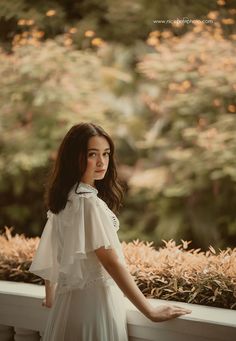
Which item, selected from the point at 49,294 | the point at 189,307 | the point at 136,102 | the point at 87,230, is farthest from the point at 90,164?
the point at 136,102

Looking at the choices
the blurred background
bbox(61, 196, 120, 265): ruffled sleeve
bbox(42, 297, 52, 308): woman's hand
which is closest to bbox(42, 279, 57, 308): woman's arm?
bbox(42, 297, 52, 308): woman's hand

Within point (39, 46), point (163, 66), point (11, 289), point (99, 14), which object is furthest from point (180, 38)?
point (11, 289)

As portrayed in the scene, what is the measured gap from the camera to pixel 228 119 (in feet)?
10.2

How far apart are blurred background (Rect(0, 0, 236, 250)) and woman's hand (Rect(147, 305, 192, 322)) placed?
1.50 m

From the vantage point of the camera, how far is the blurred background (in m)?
3.20

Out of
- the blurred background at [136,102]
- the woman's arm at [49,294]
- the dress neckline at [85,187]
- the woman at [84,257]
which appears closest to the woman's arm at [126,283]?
the woman at [84,257]

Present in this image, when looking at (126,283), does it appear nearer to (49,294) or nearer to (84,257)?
(84,257)

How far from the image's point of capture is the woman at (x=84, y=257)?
1.68 m

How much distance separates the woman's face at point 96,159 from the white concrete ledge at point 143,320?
498 mm

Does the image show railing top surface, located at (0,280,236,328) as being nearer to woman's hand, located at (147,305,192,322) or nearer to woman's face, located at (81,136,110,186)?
woman's hand, located at (147,305,192,322)

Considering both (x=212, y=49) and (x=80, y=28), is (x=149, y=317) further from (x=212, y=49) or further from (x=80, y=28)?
(x=80, y=28)

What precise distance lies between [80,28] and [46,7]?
0.32 meters

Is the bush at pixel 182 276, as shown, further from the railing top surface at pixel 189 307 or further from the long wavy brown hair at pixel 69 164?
the long wavy brown hair at pixel 69 164

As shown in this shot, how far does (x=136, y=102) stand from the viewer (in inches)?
140
